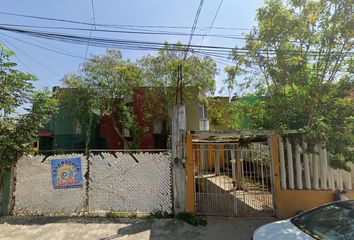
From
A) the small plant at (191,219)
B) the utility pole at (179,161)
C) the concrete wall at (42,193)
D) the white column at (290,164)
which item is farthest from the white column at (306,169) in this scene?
the concrete wall at (42,193)

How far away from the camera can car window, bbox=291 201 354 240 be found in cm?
359

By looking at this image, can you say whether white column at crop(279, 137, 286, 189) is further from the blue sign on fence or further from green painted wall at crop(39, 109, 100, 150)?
green painted wall at crop(39, 109, 100, 150)

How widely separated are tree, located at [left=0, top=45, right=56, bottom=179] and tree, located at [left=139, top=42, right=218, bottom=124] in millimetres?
10250

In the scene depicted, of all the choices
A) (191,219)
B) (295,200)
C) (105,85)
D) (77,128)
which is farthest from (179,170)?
(77,128)

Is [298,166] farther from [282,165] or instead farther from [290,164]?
[282,165]

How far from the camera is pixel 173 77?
17.6m

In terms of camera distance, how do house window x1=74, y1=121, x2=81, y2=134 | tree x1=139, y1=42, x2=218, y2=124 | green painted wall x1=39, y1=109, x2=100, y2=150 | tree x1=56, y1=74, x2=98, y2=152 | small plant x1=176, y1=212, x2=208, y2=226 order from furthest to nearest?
1. green painted wall x1=39, y1=109, x2=100, y2=150
2. house window x1=74, y1=121, x2=81, y2=134
3. tree x1=56, y1=74, x2=98, y2=152
4. tree x1=139, y1=42, x2=218, y2=124
5. small plant x1=176, y1=212, x2=208, y2=226

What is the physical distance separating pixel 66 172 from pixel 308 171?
6.94 m

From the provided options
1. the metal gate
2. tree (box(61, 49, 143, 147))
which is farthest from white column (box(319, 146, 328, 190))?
tree (box(61, 49, 143, 147))

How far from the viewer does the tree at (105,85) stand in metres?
19.0

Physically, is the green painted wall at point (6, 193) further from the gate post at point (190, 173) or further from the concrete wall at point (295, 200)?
the concrete wall at point (295, 200)

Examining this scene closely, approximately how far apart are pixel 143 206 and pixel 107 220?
102cm

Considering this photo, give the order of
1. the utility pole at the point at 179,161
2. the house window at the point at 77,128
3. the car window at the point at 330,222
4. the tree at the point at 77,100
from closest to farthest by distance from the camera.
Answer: the car window at the point at 330,222 → the utility pole at the point at 179,161 → the tree at the point at 77,100 → the house window at the point at 77,128

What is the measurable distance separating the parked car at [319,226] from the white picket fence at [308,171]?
126 inches
